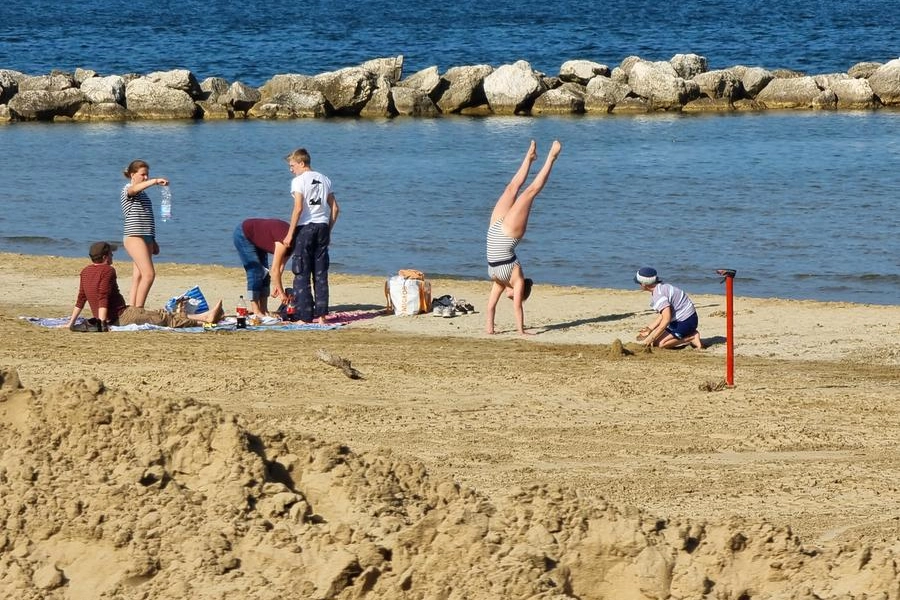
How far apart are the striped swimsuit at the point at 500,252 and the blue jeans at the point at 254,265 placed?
7.47 ft

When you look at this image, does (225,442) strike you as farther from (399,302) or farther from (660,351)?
(399,302)

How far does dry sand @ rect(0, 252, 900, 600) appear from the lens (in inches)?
205

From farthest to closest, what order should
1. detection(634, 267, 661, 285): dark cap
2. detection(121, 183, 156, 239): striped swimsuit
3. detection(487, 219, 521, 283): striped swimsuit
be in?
detection(121, 183, 156, 239): striped swimsuit < detection(487, 219, 521, 283): striped swimsuit < detection(634, 267, 661, 285): dark cap

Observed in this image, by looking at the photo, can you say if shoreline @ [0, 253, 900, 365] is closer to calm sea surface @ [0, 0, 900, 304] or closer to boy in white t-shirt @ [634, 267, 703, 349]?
boy in white t-shirt @ [634, 267, 703, 349]

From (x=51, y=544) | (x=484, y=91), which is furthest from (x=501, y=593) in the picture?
(x=484, y=91)

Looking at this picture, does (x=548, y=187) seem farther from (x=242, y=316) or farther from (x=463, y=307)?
(x=242, y=316)

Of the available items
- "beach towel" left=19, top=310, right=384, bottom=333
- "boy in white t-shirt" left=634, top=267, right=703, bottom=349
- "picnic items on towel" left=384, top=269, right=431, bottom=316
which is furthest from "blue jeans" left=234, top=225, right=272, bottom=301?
A: "boy in white t-shirt" left=634, top=267, right=703, bottom=349

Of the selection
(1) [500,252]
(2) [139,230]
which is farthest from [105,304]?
(1) [500,252]

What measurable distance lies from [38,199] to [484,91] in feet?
52.1

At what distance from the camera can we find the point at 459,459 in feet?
27.0

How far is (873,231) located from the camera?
19.9 metres

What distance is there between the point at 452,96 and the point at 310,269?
24967mm

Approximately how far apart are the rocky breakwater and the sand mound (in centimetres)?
3133

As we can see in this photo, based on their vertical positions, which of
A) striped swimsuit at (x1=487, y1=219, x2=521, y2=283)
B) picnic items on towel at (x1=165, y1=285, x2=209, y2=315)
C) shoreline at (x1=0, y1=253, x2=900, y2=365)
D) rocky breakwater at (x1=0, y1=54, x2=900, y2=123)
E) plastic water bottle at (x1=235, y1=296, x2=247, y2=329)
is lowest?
shoreline at (x1=0, y1=253, x2=900, y2=365)
